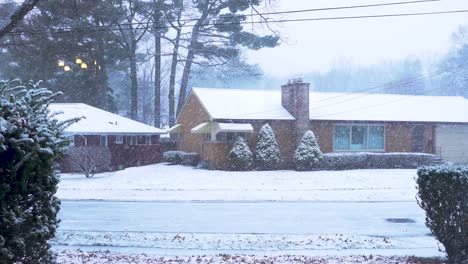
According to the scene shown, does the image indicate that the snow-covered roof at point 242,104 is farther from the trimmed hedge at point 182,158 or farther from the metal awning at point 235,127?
the trimmed hedge at point 182,158

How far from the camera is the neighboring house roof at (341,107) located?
3106 cm

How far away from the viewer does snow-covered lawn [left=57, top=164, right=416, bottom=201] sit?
19.7m

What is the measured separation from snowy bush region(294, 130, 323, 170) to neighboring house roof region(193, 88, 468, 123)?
7.41ft

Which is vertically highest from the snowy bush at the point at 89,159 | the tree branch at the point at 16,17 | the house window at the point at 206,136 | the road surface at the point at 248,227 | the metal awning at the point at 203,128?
the tree branch at the point at 16,17

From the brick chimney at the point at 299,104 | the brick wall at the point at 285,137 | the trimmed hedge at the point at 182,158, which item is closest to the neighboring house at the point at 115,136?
the trimmed hedge at the point at 182,158

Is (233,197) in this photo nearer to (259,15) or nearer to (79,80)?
(259,15)

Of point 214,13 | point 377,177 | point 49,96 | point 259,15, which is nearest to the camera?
point 49,96

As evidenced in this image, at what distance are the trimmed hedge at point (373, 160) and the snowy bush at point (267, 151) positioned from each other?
2.71 metres

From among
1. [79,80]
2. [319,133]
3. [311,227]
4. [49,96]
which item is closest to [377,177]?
[319,133]

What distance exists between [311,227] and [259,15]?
5751 mm

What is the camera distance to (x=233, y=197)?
63.7 feet

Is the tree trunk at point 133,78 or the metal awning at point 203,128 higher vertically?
the tree trunk at point 133,78

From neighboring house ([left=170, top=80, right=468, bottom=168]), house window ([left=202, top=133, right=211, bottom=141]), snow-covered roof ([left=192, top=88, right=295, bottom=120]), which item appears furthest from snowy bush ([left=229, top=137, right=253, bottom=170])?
house window ([left=202, top=133, right=211, bottom=141])

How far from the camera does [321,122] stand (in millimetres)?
31297
